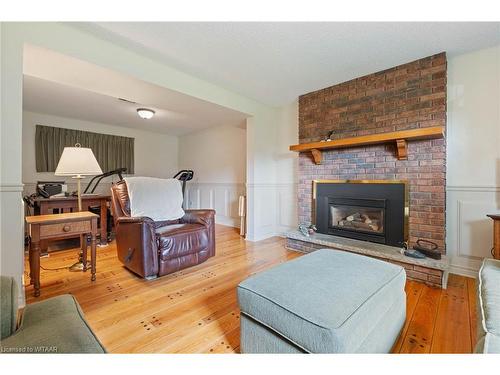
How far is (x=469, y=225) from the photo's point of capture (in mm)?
2145

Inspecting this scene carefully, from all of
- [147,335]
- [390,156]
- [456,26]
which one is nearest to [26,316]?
[147,335]

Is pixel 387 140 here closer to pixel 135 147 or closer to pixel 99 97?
pixel 99 97

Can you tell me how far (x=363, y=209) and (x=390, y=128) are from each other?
0.96m

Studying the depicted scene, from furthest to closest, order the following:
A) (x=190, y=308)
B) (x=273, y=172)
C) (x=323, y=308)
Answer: (x=273, y=172)
(x=190, y=308)
(x=323, y=308)

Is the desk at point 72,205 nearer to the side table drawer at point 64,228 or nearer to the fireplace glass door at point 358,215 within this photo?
the side table drawer at point 64,228

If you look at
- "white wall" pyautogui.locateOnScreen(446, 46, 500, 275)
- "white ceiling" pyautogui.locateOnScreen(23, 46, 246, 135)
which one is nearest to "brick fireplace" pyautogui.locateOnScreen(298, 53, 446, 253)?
"white wall" pyautogui.locateOnScreen(446, 46, 500, 275)

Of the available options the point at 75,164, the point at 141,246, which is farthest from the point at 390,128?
the point at 75,164

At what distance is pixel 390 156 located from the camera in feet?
8.12

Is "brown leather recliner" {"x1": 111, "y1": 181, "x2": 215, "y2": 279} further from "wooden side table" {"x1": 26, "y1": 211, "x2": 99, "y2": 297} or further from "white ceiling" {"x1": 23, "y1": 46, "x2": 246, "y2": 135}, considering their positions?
"white ceiling" {"x1": 23, "y1": 46, "x2": 246, "y2": 135}

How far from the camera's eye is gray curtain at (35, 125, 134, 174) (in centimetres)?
384

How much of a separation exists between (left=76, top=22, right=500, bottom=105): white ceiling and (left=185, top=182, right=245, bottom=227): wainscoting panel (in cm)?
233
